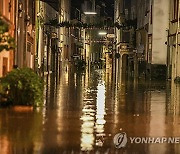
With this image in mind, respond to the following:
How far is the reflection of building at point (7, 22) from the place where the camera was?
2373 centimetres

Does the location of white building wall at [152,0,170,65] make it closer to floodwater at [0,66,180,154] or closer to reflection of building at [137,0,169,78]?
reflection of building at [137,0,169,78]

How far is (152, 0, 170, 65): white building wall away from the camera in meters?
51.7

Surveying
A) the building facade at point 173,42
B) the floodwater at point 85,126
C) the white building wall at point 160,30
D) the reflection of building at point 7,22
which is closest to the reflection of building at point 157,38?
the white building wall at point 160,30

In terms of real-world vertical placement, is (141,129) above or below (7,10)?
below

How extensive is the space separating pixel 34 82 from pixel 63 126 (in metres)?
4.38

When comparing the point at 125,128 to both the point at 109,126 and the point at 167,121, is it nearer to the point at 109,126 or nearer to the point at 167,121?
the point at 109,126

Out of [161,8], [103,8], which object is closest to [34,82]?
[161,8]

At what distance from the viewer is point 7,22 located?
78.6 ft

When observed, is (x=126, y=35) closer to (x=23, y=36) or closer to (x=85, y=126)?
(x=23, y=36)

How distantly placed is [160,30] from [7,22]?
29894 millimetres

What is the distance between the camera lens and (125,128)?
1478 centimetres

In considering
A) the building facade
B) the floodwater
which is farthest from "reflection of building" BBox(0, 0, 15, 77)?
the building facade

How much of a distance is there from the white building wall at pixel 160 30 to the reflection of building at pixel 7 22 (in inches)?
1029

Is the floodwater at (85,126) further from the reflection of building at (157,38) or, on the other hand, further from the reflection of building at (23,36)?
the reflection of building at (157,38)
